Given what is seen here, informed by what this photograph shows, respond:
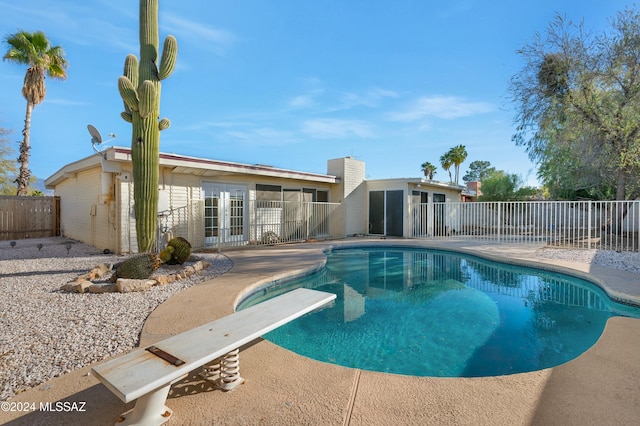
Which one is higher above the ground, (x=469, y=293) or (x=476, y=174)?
(x=476, y=174)

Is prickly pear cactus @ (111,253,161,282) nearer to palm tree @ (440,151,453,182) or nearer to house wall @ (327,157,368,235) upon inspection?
house wall @ (327,157,368,235)

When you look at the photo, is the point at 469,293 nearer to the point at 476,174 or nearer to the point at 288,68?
the point at 288,68

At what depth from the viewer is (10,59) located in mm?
14312

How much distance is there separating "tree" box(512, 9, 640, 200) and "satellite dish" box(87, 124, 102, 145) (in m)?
14.1

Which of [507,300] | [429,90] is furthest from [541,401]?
[429,90]

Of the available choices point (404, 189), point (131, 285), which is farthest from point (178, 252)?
point (404, 189)

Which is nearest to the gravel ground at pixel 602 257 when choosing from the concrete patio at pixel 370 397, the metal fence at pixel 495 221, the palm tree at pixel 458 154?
the metal fence at pixel 495 221

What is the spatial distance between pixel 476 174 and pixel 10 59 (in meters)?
56.1

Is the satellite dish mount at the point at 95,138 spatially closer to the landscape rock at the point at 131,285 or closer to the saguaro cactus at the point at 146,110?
the saguaro cactus at the point at 146,110

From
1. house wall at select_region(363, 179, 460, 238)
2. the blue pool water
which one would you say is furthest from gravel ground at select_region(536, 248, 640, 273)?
house wall at select_region(363, 179, 460, 238)

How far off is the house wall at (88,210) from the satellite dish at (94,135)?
1358mm

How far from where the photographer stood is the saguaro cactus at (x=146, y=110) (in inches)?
259

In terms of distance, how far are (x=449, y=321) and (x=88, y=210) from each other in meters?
11.5

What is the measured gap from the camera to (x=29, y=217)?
13.0 metres
